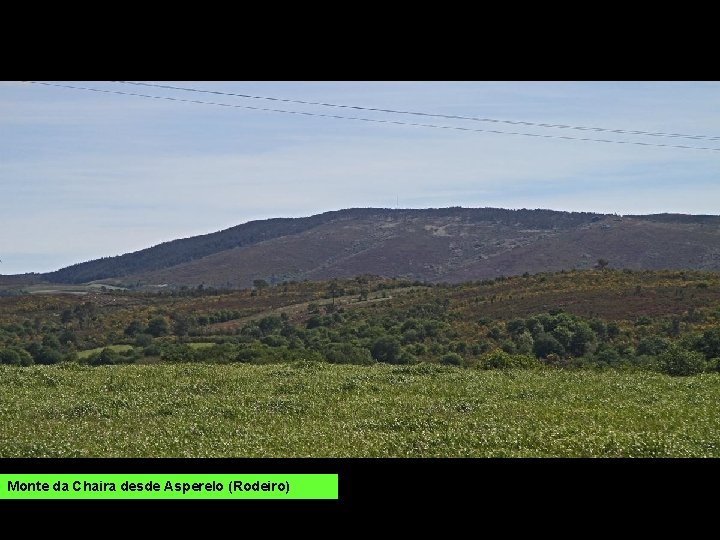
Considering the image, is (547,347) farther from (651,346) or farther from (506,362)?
(506,362)

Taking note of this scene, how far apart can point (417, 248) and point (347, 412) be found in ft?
497

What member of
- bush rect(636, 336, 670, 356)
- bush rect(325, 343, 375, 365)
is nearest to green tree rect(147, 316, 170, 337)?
bush rect(325, 343, 375, 365)

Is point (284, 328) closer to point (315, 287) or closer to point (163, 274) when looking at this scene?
point (315, 287)

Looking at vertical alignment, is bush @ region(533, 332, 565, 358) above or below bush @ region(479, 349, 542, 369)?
below

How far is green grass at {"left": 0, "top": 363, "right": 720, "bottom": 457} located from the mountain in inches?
4426

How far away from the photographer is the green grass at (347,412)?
41.1 feet

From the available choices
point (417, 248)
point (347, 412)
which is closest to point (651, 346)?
point (347, 412)

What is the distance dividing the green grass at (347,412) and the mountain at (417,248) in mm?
112410

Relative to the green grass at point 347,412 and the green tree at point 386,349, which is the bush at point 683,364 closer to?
the green grass at point 347,412

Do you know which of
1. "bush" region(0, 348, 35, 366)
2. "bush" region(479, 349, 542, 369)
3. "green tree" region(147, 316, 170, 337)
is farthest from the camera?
"green tree" region(147, 316, 170, 337)

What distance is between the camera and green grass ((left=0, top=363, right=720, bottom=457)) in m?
12.5

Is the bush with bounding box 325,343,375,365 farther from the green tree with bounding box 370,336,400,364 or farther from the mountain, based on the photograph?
the mountain

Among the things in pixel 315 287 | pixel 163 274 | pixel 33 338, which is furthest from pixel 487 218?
pixel 33 338

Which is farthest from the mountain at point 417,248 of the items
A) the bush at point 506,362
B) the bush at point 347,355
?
the bush at point 506,362
